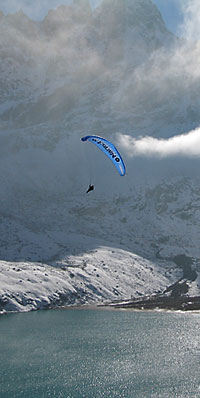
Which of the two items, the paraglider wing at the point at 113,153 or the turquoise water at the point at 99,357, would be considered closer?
the turquoise water at the point at 99,357

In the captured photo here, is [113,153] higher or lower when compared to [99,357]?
higher

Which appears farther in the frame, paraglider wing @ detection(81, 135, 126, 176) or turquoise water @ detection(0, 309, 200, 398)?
paraglider wing @ detection(81, 135, 126, 176)

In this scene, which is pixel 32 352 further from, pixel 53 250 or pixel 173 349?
pixel 53 250

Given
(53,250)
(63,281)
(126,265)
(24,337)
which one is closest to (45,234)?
(53,250)

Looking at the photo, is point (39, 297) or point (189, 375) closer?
point (189, 375)

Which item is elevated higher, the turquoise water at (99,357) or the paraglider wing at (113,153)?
the paraglider wing at (113,153)

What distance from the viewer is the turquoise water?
179 feet

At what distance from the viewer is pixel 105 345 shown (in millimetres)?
77375

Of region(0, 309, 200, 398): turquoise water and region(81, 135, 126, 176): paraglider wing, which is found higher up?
region(81, 135, 126, 176): paraglider wing

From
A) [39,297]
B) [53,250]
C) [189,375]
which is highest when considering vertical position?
[53,250]

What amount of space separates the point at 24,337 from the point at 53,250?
9181 cm

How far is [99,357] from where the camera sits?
2726 inches

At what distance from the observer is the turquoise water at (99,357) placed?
179ft

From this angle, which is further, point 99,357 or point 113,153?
point 99,357
